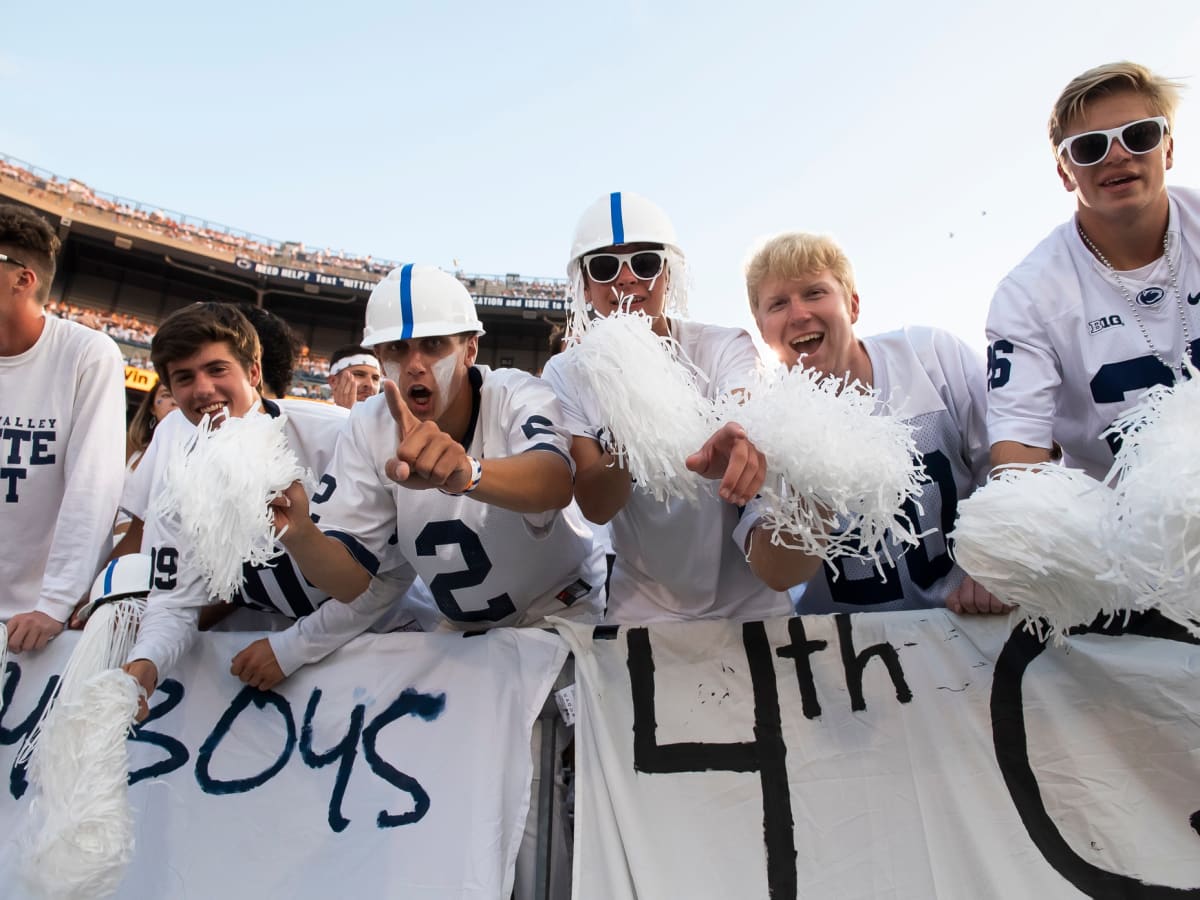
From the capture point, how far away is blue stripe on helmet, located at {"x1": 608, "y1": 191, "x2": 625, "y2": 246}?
2352 mm

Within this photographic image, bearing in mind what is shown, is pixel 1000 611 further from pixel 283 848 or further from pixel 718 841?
pixel 283 848

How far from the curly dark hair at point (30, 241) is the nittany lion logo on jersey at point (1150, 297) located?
383cm

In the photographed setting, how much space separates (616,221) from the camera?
2375mm

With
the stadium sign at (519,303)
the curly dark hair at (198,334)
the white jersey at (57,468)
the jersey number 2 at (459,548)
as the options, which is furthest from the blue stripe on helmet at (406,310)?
the stadium sign at (519,303)

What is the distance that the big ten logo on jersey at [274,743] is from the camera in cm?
237

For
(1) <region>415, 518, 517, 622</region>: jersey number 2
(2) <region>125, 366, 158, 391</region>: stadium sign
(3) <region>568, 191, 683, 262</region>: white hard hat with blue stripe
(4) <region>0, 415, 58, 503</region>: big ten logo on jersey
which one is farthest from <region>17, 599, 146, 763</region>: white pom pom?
(2) <region>125, 366, 158, 391</region>: stadium sign

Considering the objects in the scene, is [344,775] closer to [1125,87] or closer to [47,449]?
[47,449]

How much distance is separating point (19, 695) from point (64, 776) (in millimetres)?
1104

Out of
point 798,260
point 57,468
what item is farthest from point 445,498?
point 57,468

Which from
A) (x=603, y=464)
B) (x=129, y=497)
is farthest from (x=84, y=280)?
(x=603, y=464)

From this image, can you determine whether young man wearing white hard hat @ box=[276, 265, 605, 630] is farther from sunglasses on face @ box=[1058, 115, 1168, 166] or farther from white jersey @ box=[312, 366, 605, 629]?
sunglasses on face @ box=[1058, 115, 1168, 166]

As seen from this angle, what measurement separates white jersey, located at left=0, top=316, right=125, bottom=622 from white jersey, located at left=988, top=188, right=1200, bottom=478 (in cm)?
312

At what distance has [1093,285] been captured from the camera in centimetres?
218

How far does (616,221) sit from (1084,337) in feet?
4.55
